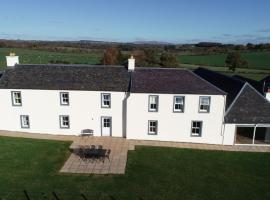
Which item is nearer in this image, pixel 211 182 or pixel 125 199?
pixel 125 199

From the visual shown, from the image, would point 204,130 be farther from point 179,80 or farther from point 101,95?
point 101,95

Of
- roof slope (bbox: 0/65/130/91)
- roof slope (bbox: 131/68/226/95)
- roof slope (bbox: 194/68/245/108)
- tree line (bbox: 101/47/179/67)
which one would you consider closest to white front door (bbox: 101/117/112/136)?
roof slope (bbox: 0/65/130/91)

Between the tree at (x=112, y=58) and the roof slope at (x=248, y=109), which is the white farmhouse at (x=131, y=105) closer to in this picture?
the roof slope at (x=248, y=109)

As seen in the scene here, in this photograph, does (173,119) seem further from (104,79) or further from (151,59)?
(151,59)

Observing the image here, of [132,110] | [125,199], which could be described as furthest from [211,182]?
[132,110]

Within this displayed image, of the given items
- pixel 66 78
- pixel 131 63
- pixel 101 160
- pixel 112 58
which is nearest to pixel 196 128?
pixel 131 63

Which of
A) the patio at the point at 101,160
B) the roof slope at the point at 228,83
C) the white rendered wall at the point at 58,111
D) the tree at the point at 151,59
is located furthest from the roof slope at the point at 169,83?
the tree at the point at 151,59
